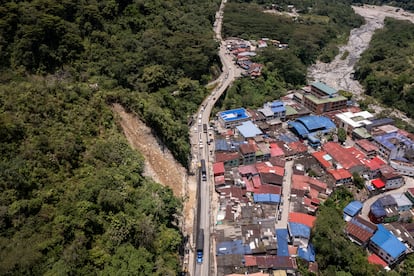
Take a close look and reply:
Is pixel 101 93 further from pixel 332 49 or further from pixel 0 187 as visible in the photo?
pixel 332 49

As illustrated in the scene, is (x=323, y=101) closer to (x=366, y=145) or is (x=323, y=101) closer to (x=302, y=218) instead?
(x=366, y=145)

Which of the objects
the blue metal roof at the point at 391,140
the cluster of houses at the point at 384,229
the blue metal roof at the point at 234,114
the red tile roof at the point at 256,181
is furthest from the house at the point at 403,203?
the blue metal roof at the point at 234,114

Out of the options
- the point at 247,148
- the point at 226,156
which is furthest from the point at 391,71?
the point at 226,156

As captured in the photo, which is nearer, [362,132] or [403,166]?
[403,166]

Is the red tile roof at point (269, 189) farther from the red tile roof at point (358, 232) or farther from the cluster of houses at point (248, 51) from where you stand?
the cluster of houses at point (248, 51)

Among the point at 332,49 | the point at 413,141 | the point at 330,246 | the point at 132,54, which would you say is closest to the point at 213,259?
the point at 330,246

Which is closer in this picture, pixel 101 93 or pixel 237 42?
pixel 101 93
